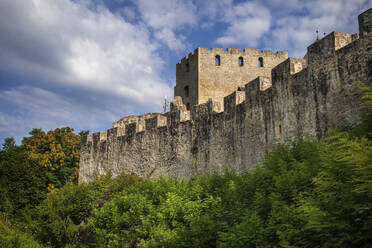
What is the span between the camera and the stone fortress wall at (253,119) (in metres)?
9.71

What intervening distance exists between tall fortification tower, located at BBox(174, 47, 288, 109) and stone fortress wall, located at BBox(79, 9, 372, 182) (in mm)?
12268

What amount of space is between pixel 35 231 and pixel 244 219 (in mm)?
17210

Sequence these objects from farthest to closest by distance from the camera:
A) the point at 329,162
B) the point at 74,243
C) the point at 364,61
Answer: the point at 74,243, the point at 364,61, the point at 329,162

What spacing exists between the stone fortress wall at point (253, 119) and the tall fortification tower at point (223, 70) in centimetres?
1227

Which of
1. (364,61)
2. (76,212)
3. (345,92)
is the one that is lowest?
(76,212)

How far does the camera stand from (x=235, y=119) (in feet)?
48.2

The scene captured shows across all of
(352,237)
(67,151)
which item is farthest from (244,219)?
(67,151)

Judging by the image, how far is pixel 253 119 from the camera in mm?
13633

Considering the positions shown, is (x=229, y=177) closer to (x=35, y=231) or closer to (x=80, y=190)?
(x=80, y=190)

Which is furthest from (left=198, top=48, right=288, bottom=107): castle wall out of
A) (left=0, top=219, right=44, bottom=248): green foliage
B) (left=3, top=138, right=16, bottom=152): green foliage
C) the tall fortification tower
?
(left=3, top=138, right=16, bottom=152): green foliage

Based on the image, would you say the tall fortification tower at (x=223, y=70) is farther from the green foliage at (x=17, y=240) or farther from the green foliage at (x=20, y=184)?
the green foliage at (x=17, y=240)

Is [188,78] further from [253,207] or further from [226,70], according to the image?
[253,207]

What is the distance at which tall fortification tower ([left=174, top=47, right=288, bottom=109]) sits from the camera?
1292 inches

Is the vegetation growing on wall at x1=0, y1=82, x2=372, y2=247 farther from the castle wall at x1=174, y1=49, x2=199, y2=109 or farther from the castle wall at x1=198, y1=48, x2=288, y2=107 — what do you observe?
the castle wall at x1=198, y1=48, x2=288, y2=107
